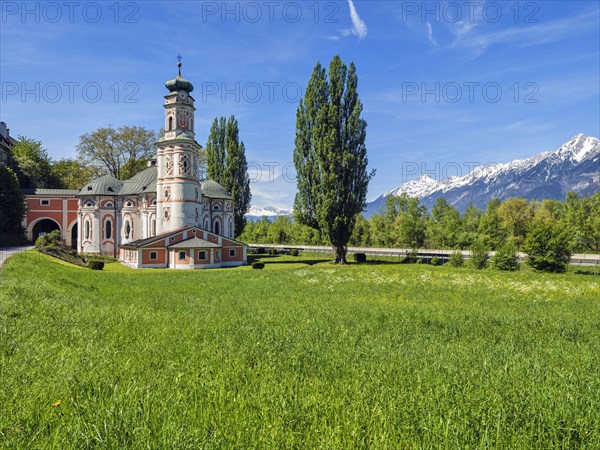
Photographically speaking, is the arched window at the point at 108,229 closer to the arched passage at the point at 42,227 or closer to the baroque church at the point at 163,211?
the baroque church at the point at 163,211

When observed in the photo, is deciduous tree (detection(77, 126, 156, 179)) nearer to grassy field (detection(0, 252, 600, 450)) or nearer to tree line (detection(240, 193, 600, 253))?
tree line (detection(240, 193, 600, 253))

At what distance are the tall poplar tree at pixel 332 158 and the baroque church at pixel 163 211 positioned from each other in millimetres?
Answer: 12379

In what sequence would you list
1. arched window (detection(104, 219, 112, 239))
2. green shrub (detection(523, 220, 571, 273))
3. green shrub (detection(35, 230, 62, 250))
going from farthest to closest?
1. arched window (detection(104, 219, 112, 239))
2. green shrub (detection(35, 230, 62, 250))
3. green shrub (detection(523, 220, 571, 273))

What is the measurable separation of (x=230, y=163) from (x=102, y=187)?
18.6 metres

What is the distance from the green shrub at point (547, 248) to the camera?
31520mm

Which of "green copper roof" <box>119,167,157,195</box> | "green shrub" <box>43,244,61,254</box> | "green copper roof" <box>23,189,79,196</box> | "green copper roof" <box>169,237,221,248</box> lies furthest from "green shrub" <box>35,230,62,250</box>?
"green copper roof" <box>23,189,79,196</box>

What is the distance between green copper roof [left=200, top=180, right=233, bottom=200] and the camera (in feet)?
164

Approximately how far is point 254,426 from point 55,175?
76857mm

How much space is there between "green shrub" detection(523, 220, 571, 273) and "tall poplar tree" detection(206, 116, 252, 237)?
3856 centimetres

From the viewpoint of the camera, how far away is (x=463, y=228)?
72.1 meters

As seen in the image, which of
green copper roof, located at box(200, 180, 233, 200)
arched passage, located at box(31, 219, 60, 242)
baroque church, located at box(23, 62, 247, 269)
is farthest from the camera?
arched passage, located at box(31, 219, 60, 242)

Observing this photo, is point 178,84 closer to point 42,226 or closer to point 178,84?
point 178,84

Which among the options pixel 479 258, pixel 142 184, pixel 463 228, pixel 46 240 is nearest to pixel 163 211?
pixel 142 184

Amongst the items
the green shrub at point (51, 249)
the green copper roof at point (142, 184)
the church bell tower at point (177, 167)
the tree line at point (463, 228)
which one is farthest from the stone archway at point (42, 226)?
the tree line at point (463, 228)
